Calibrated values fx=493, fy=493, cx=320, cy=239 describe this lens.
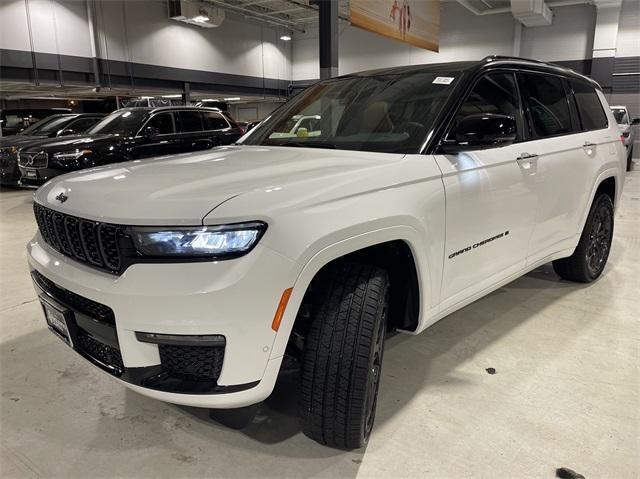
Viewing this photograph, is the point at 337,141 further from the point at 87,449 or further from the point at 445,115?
the point at 87,449

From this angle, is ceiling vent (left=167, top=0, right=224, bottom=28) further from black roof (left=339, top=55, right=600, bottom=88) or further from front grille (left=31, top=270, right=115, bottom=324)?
front grille (left=31, top=270, right=115, bottom=324)

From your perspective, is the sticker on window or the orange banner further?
the orange banner

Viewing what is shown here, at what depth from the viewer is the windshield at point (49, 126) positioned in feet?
33.7

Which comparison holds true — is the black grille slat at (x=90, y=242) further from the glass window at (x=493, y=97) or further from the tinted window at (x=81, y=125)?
the tinted window at (x=81, y=125)

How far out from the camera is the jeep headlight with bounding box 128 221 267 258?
4.99 ft

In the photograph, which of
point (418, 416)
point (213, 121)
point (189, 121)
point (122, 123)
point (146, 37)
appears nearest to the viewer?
point (418, 416)

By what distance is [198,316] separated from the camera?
4.93 feet

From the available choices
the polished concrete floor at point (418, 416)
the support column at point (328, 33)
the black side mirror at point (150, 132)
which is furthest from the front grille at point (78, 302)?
the black side mirror at point (150, 132)

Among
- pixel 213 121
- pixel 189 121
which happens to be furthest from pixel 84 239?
pixel 213 121

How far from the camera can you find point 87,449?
2.06 m

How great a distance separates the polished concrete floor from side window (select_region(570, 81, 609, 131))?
1.39 metres

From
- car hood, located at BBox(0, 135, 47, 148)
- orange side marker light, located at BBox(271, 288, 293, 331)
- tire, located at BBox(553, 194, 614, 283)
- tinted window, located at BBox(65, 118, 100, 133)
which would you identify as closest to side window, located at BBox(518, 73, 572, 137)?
tire, located at BBox(553, 194, 614, 283)

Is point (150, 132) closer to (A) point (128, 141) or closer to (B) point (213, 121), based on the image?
(A) point (128, 141)

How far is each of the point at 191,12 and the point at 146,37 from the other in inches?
67.2
